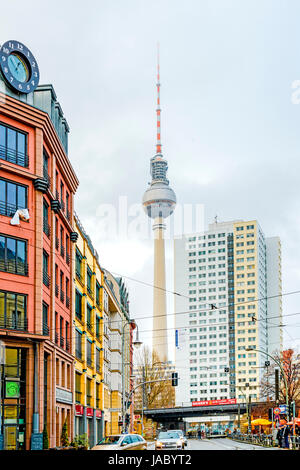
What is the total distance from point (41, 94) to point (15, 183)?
9125 mm

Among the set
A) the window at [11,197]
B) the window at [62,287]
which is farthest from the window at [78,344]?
the window at [11,197]

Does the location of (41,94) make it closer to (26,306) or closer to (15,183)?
(15,183)

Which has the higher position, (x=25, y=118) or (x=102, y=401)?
(x=25, y=118)

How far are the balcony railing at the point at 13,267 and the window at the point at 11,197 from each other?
274cm

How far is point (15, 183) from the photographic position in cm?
4438

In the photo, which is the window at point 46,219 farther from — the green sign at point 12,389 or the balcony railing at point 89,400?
the balcony railing at point 89,400

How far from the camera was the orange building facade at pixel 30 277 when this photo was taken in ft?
138

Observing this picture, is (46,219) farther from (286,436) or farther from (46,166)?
(286,436)

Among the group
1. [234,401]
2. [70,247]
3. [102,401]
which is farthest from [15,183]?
[234,401]

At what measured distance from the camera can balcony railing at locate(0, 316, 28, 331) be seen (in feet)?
136

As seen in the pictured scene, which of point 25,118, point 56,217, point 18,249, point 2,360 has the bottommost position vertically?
point 2,360

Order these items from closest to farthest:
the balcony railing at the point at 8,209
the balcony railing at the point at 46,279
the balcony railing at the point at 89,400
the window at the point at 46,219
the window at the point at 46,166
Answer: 1. the balcony railing at the point at 8,209
2. the balcony railing at the point at 46,279
3. the window at the point at 46,219
4. the window at the point at 46,166
5. the balcony railing at the point at 89,400

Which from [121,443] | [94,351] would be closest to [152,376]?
[94,351]

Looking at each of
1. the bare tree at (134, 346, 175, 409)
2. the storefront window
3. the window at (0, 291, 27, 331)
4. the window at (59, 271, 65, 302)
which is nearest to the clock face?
the window at (0, 291, 27, 331)
